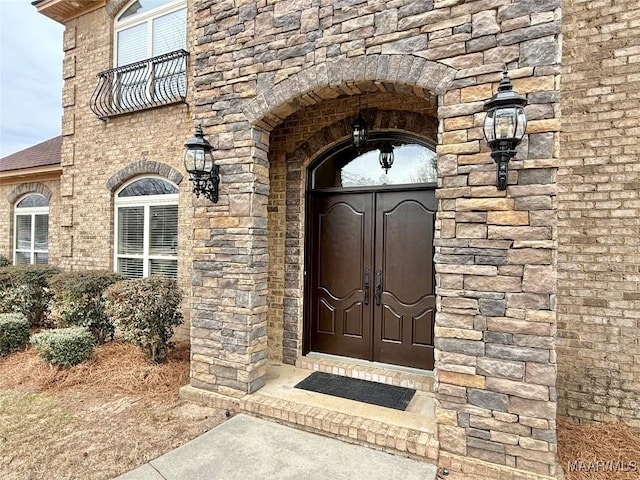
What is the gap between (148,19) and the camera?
20.6 feet

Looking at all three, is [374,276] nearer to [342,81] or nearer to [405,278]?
[405,278]

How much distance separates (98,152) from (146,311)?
3.85 metres

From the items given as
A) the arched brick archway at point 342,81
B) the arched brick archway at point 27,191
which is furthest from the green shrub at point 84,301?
the arched brick archway at point 342,81

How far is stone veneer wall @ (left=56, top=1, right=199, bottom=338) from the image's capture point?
224 inches

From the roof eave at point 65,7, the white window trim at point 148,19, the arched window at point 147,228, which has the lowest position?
the arched window at point 147,228

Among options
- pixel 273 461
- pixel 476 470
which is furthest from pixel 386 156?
pixel 273 461

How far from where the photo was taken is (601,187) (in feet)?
11.3

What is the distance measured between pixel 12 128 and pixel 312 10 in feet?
113

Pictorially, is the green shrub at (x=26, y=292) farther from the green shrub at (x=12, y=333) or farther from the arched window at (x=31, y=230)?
the arched window at (x=31, y=230)

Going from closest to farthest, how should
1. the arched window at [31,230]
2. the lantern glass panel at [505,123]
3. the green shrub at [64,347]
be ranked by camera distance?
the lantern glass panel at [505,123]
the green shrub at [64,347]
the arched window at [31,230]

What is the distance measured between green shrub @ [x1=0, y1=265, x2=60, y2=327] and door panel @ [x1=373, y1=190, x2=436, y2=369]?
17.3 ft

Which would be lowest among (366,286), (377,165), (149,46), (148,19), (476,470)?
(476,470)

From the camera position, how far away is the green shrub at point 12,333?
4950 millimetres

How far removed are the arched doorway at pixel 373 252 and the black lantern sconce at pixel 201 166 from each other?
4.03 ft
